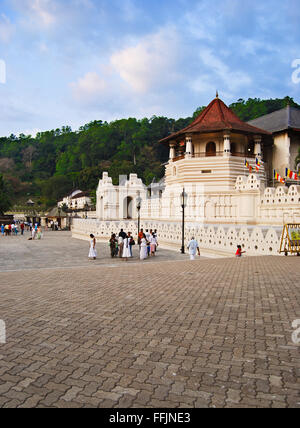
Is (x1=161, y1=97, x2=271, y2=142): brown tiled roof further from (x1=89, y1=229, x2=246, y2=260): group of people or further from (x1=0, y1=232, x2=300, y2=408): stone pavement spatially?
(x1=0, y1=232, x2=300, y2=408): stone pavement

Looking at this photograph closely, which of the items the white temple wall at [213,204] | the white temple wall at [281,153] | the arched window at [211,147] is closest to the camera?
the white temple wall at [213,204]

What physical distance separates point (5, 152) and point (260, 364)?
138 metres

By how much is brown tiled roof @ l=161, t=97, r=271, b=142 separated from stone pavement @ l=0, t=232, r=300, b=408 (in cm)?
2488

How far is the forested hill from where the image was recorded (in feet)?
237

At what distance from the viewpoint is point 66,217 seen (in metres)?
54.1

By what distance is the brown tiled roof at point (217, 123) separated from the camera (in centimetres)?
3117

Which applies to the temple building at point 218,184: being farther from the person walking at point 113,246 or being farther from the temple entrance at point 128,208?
the person walking at point 113,246

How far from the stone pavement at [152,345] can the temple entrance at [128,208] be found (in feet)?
93.1

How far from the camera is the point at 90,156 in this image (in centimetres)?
9869

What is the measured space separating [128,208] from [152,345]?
3304 centimetres

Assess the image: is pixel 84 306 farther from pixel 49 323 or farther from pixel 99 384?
pixel 99 384

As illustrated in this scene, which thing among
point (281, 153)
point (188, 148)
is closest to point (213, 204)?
point (188, 148)

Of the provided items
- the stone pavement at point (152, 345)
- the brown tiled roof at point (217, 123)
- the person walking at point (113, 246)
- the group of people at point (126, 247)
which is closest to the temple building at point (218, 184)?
the brown tiled roof at point (217, 123)

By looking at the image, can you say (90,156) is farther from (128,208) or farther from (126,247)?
(126,247)
